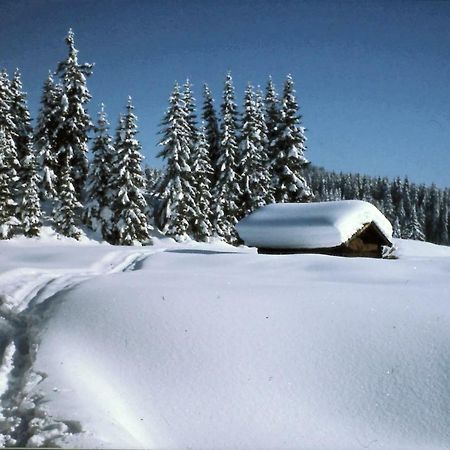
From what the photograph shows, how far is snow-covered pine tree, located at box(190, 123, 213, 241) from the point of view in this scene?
38.1 m

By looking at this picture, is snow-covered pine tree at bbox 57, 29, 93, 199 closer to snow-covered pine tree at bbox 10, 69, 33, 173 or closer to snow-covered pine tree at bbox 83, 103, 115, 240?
snow-covered pine tree at bbox 83, 103, 115, 240

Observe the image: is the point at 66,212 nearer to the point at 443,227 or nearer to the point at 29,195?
the point at 29,195

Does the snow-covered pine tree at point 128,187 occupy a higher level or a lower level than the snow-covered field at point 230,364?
higher

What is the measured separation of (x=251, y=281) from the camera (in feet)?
29.0

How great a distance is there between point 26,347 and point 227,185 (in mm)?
33825

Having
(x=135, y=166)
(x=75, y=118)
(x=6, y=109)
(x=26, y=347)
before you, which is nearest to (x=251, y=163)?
(x=135, y=166)

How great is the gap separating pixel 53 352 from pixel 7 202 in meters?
28.7

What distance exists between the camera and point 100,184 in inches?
1399

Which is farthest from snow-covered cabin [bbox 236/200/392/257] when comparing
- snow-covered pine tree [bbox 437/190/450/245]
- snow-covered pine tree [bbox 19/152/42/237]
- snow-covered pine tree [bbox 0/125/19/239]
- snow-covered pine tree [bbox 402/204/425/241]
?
snow-covered pine tree [bbox 437/190/450/245]

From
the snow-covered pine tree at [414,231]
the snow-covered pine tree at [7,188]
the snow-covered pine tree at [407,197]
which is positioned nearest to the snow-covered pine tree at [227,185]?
the snow-covered pine tree at [7,188]

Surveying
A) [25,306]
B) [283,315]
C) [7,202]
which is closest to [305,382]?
[283,315]

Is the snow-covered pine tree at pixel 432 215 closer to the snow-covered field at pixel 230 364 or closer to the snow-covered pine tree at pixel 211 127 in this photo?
the snow-covered pine tree at pixel 211 127

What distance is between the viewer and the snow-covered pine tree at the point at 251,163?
3984 centimetres

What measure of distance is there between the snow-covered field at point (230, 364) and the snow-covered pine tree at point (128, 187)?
83.0ft
